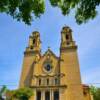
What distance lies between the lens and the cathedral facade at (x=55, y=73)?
42.7 metres

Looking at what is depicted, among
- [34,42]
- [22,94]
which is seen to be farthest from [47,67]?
[22,94]

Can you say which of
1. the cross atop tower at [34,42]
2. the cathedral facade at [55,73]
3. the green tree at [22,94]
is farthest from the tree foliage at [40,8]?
the cross atop tower at [34,42]

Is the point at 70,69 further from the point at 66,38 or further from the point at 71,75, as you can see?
the point at 66,38

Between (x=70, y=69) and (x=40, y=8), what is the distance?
1494 inches

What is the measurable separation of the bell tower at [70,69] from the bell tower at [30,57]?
6.15 meters

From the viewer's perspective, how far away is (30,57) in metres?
50.0

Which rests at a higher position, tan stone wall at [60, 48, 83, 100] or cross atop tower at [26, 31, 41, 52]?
cross atop tower at [26, 31, 41, 52]

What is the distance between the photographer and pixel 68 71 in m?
45.3

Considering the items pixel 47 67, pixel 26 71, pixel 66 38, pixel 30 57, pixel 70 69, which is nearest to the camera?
pixel 70 69

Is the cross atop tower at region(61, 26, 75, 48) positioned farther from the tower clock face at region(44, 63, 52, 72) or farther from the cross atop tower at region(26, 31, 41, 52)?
the cross atop tower at region(26, 31, 41, 52)

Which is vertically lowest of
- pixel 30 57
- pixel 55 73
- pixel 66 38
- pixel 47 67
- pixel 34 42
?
pixel 55 73

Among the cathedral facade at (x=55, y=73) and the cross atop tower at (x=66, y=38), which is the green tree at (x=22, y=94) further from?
the cross atop tower at (x=66, y=38)

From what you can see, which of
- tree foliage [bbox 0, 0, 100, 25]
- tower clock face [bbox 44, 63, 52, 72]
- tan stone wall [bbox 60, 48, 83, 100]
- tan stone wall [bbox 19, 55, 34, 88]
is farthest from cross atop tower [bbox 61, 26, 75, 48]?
tree foliage [bbox 0, 0, 100, 25]

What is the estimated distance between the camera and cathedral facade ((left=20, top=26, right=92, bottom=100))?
4269cm
